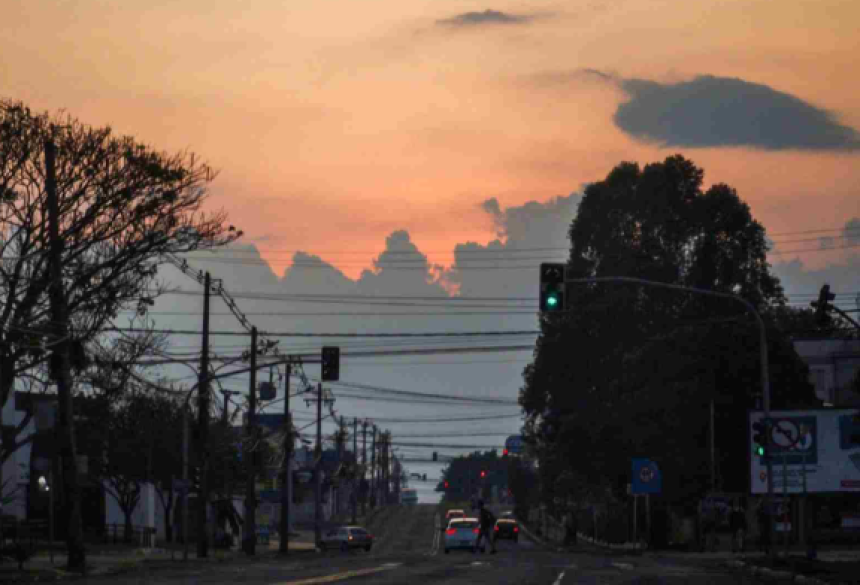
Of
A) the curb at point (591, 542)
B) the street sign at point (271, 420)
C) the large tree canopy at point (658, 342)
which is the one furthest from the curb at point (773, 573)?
the street sign at point (271, 420)

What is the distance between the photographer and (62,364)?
42344 mm

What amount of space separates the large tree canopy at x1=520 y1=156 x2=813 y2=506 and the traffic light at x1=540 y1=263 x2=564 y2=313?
3938 cm

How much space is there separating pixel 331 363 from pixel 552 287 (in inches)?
697

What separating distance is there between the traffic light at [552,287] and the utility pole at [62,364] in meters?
14.3

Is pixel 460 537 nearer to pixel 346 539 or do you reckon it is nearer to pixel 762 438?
pixel 346 539

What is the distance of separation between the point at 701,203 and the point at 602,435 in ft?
53.7

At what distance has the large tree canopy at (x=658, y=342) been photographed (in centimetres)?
7444

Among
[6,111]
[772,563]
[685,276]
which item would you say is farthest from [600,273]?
[6,111]

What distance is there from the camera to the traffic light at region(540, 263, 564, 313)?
3581 cm

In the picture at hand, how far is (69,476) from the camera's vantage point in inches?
1695

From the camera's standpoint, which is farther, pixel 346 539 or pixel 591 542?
pixel 591 542

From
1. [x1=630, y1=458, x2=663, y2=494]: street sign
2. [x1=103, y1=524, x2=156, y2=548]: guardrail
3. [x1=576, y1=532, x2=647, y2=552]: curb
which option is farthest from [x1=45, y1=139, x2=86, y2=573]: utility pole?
[x1=576, y1=532, x2=647, y2=552]: curb

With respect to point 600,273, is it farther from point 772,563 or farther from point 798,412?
point 772,563

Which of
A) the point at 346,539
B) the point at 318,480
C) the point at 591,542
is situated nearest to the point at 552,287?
the point at 346,539
